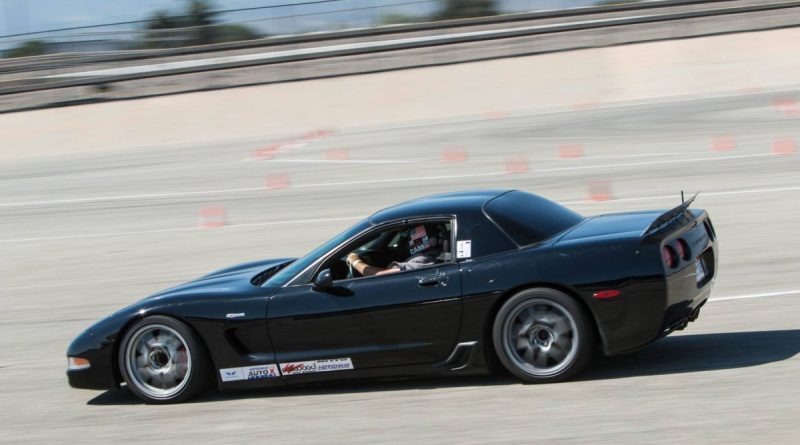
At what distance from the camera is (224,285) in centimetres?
725

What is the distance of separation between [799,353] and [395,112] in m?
22.6

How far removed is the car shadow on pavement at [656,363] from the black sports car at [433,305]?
22cm

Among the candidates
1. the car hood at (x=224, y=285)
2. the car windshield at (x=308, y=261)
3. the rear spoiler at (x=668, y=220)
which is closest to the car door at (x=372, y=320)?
the car windshield at (x=308, y=261)

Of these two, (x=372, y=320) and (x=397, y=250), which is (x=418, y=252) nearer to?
(x=397, y=250)

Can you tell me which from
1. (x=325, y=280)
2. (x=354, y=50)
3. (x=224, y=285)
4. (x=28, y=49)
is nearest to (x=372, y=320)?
(x=325, y=280)

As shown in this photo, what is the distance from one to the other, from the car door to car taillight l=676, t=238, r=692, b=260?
132 cm

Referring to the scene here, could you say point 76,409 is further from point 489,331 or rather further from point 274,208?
point 274,208

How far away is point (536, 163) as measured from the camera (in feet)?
58.8

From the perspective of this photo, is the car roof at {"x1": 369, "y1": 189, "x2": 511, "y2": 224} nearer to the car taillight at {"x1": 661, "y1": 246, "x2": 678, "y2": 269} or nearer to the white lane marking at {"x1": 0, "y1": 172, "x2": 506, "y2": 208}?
the car taillight at {"x1": 661, "y1": 246, "x2": 678, "y2": 269}

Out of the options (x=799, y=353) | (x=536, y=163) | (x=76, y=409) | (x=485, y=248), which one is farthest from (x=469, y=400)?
(x=536, y=163)

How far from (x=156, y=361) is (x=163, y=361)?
5 centimetres

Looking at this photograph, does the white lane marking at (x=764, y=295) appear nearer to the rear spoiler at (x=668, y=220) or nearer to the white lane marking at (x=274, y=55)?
the rear spoiler at (x=668, y=220)

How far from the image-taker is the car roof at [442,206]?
21.9 feet

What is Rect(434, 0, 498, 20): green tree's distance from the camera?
127 feet
